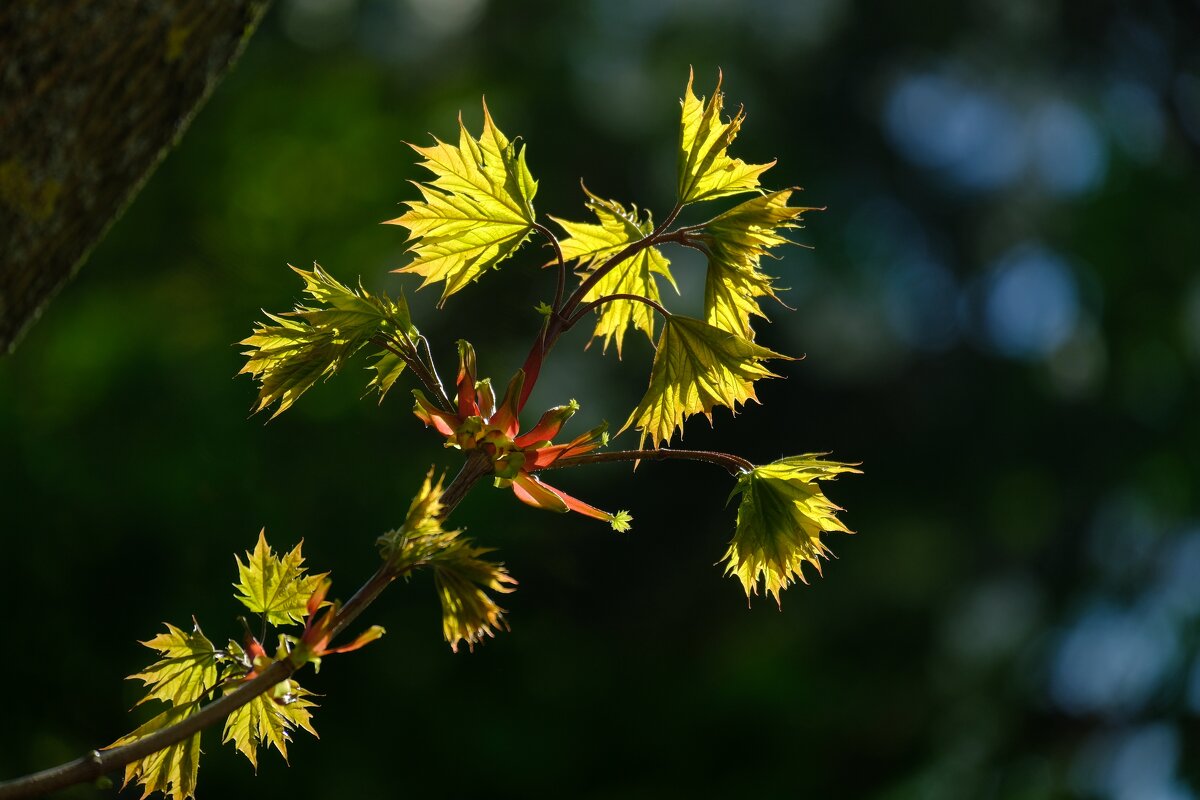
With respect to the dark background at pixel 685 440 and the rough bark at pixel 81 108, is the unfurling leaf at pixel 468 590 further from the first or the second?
the dark background at pixel 685 440

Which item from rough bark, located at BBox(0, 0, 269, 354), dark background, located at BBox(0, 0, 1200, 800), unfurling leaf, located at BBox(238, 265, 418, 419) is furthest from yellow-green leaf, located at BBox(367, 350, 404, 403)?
dark background, located at BBox(0, 0, 1200, 800)

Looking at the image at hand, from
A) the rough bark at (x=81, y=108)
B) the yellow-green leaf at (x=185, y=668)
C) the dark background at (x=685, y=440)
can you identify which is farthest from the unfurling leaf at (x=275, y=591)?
the dark background at (x=685, y=440)

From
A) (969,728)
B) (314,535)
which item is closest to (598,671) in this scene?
(314,535)

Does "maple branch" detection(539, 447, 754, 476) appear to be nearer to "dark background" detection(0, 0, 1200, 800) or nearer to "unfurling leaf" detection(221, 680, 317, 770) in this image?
"unfurling leaf" detection(221, 680, 317, 770)

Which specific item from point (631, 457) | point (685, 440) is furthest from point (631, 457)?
point (685, 440)

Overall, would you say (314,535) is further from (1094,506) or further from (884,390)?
(1094,506)

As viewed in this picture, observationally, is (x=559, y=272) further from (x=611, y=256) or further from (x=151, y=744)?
(x=151, y=744)

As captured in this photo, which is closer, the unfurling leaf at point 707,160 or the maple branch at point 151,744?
the maple branch at point 151,744
